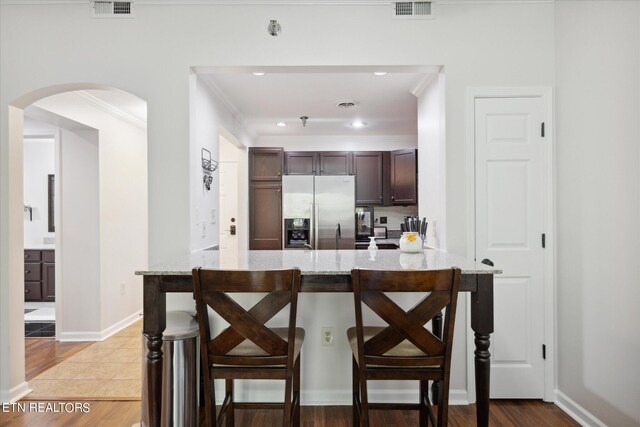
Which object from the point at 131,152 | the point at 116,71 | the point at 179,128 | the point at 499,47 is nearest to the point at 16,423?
the point at 179,128

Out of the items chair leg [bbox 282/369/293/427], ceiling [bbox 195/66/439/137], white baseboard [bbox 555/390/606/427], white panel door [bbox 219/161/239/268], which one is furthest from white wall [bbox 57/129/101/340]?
white baseboard [bbox 555/390/606/427]

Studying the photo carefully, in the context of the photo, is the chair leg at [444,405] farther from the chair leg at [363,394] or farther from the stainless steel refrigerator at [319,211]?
the stainless steel refrigerator at [319,211]

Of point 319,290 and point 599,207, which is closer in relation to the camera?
point 319,290

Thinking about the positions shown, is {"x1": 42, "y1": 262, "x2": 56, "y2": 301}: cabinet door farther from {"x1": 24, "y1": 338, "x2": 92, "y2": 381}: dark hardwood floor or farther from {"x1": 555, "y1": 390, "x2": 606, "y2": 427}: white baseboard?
{"x1": 555, "y1": 390, "x2": 606, "y2": 427}: white baseboard

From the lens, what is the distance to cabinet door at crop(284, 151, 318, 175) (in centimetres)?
534

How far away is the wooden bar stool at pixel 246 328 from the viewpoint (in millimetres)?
1464

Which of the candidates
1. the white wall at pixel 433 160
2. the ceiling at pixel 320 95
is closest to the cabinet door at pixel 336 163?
the ceiling at pixel 320 95

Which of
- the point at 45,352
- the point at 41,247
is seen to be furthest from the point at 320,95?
the point at 41,247

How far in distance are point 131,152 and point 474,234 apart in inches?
158

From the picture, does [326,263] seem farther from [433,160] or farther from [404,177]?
[404,177]

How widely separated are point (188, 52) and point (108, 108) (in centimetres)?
198

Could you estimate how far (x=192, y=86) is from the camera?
2525 millimetres

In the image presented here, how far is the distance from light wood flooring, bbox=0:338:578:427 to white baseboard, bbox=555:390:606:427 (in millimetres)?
36

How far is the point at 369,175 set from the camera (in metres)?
5.37
